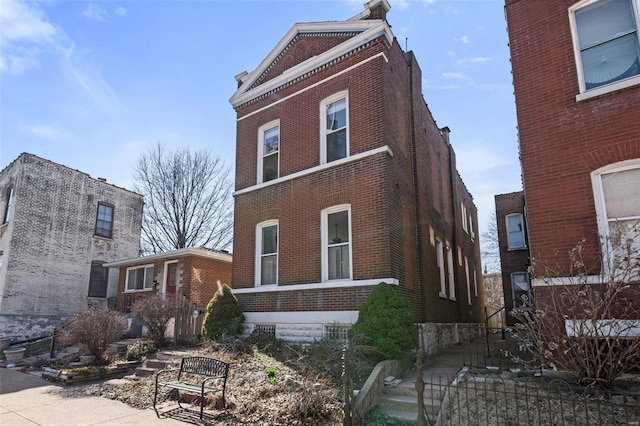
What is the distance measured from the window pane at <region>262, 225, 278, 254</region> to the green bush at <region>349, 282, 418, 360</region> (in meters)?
4.37

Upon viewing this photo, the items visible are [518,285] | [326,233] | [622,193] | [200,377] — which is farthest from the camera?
[518,285]

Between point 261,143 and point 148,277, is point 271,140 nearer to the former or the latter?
point 261,143

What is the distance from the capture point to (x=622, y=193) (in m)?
7.07

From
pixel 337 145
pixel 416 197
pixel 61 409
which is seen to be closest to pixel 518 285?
pixel 416 197

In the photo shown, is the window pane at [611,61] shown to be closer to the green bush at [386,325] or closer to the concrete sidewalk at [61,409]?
the green bush at [386,325]

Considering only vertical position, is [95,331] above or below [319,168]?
below

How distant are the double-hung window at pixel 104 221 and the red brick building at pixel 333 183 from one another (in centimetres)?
1444

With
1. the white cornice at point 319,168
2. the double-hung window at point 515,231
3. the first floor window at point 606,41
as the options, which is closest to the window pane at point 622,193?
the first floor window at point 606,41

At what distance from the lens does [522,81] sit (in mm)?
8461

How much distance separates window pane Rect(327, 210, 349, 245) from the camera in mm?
10961

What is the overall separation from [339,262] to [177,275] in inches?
405

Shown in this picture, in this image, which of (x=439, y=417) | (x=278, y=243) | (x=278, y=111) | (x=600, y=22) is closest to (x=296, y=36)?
(x=278, y=111)

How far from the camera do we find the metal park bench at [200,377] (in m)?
7.38

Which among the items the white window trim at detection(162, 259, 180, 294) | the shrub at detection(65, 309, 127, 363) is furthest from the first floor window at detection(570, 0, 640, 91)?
the white window trim at detection(162, 259, 180, 294)
